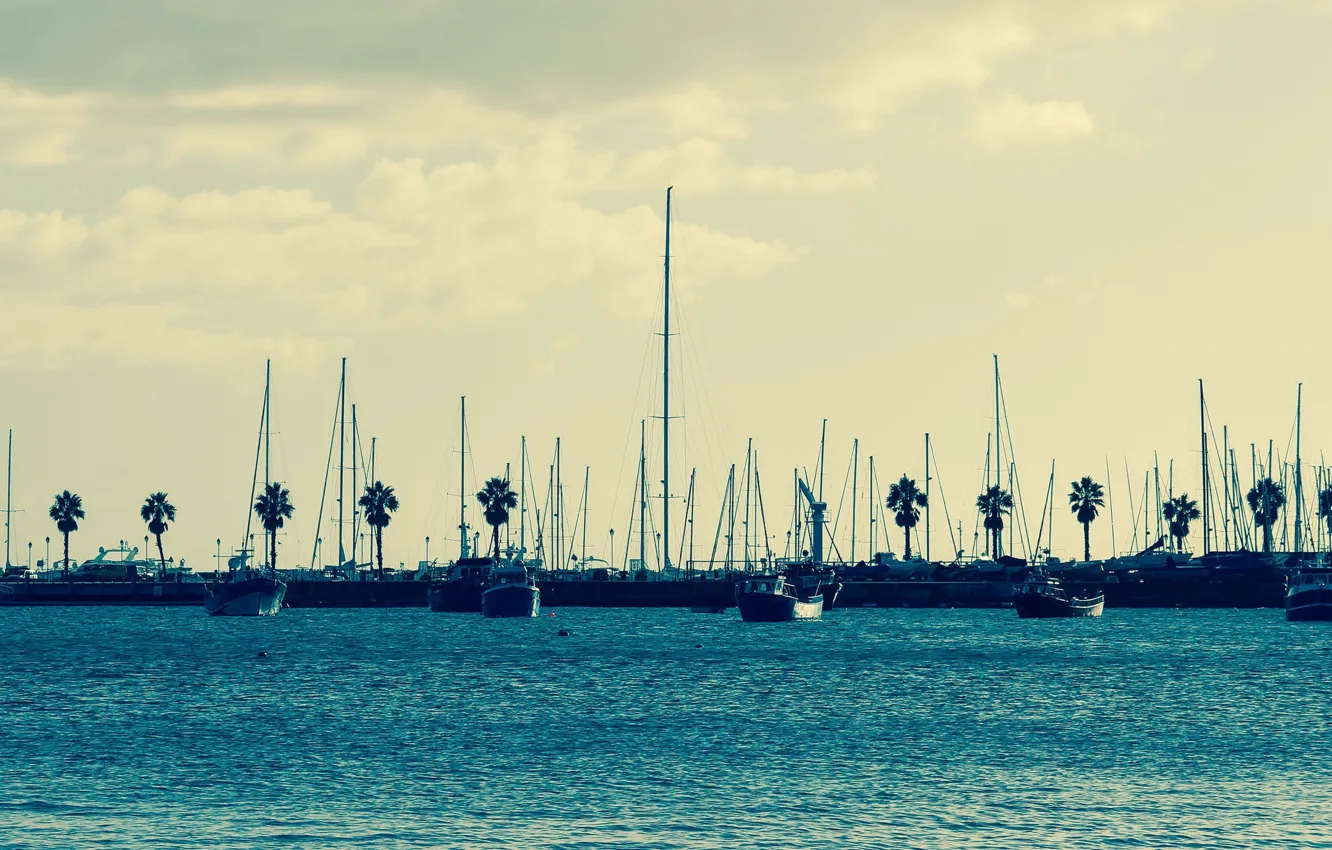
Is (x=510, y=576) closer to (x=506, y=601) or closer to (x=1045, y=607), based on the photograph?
(x=506, y=601)

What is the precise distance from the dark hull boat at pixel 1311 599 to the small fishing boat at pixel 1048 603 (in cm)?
1520

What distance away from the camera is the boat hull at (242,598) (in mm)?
145875

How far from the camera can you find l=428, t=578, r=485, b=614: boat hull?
5753 inches

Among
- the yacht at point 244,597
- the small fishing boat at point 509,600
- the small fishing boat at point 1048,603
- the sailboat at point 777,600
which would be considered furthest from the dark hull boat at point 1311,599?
the yacht at point 244,597

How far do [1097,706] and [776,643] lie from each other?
4308 cm

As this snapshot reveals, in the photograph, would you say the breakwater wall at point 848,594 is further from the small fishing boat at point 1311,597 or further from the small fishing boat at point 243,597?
the small fishing boat at point 243,597

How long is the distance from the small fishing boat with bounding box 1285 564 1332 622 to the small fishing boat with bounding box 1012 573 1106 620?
49.9ft

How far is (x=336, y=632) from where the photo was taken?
12794cm

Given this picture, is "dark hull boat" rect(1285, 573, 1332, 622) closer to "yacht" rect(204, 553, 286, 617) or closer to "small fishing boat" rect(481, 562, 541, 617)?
"small fishing boat" rect(481, 562, 541, 617)

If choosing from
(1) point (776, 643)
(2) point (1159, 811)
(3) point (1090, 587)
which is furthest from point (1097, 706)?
(3) point (1090, 587)

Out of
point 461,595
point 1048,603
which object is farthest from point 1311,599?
point 461,595

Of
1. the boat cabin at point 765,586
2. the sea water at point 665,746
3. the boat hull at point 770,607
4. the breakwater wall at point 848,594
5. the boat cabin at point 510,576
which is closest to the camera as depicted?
the sea water at point 665,746

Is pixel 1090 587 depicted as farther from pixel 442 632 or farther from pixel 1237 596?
pixel 442 632

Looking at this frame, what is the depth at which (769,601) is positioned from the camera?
13200 cm
